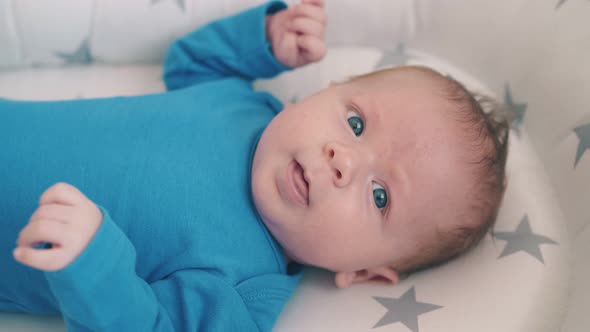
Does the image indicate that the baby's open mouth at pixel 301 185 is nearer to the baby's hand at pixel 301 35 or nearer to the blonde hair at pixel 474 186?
the blonde hair at pixel 474 186

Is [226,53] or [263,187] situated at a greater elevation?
[226,53]

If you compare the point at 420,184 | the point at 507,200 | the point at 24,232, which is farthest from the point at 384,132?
the point at 24,232

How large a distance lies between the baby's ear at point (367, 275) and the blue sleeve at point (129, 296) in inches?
6.7

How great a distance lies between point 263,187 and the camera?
927 mm

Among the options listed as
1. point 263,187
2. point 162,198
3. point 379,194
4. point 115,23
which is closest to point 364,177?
point 379,194

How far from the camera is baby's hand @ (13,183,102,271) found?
0.63 m

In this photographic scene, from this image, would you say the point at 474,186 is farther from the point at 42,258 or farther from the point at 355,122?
the point at 42,258

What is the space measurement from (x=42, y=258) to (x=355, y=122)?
521mm

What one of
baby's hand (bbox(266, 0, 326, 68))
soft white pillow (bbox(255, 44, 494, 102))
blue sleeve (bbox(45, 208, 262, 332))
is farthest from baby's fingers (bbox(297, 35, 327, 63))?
blue sleeve (bbox(45, 208, 262, 332))

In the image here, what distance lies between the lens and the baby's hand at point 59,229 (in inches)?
24.7

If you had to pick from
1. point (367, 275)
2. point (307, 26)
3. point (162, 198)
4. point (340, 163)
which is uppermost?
point (307, 26)

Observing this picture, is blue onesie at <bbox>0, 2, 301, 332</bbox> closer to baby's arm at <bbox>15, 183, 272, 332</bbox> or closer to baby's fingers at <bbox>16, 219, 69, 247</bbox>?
baby's arm at <bbox>15, 183, 272, 332</bbox>

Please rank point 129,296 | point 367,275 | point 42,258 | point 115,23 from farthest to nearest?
point 115,23, point 367,275, point 129,296, point 42,258

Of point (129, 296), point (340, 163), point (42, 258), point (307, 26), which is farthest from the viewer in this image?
point (307, 26)
